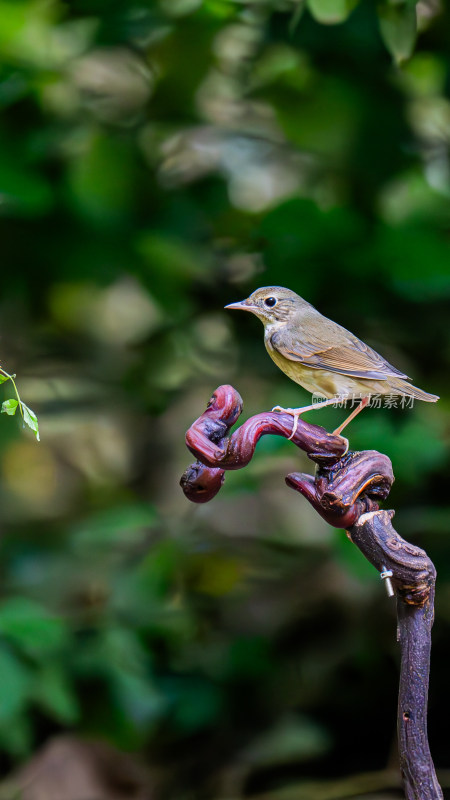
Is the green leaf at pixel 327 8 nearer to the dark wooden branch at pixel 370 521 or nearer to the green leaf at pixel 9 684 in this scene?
the dark wooden branch at pixel 370 521

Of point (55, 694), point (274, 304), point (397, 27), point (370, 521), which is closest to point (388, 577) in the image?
point (370, 521)

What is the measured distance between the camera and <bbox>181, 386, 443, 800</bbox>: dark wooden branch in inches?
29.0

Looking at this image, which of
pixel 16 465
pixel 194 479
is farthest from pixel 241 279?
pixel 194 479

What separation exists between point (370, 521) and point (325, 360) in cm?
20

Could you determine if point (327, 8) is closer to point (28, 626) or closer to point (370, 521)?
point (370, 521)

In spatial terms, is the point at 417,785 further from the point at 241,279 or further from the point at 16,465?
the point at 16,465

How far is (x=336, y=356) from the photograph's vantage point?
2.95 ft

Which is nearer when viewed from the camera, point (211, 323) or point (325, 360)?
point (325, 360)

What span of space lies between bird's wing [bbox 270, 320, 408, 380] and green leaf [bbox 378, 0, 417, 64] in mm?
999

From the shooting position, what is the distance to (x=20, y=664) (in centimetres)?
152

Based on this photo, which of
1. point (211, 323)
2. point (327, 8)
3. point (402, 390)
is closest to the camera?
point (402, 390)

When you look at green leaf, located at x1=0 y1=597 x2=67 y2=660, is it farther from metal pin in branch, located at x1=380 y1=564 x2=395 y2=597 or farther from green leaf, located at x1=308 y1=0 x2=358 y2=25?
green leaf, located at x1=308 y1=0 x2=358 y2=25

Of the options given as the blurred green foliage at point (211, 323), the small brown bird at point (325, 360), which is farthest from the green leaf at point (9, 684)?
the small brown bird at point (325, 360)

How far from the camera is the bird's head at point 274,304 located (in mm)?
940
